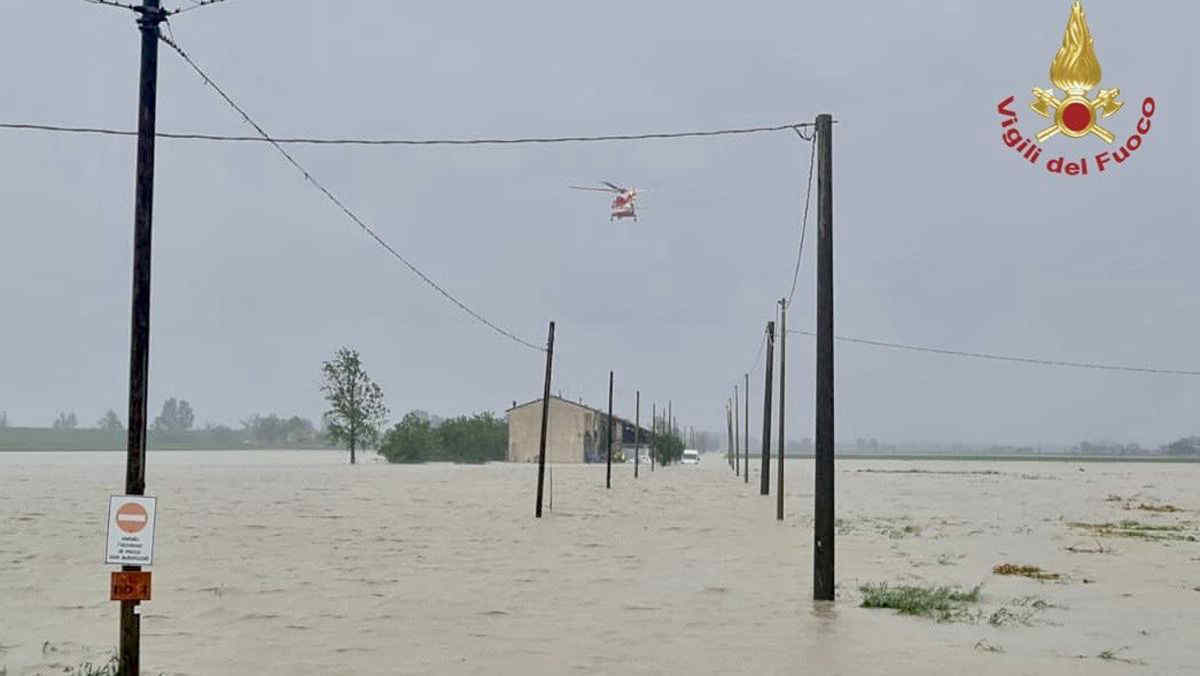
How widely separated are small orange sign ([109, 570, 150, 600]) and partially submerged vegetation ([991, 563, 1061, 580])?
597 inches

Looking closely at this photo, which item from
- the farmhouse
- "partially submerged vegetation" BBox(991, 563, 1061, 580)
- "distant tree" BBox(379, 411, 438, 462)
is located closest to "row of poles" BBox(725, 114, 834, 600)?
"partially submerged vegetation" BBox(991, 563, 1061, 580)

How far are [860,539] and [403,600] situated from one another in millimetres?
13945

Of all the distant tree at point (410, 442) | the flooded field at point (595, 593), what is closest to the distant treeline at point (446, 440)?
the distant tree at point (410, 442)

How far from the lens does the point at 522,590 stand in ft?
61.3

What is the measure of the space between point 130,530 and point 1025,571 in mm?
16176

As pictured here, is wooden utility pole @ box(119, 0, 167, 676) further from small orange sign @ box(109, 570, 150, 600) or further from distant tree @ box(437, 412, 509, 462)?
distant tree @ box(437, 412, 509, 462)

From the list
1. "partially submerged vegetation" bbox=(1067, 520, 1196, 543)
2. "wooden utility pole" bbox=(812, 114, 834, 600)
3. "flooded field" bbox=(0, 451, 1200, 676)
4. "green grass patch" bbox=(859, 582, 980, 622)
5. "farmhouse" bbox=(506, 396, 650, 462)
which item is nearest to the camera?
"flooded field" bbox=(0, 451, 1200, 676)

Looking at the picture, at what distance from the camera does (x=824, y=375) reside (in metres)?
17.4

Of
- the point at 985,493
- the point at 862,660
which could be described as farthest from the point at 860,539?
the point at 985,493

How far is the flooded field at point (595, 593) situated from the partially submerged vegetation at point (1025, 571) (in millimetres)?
202

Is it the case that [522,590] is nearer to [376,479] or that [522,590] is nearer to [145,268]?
[145,268]

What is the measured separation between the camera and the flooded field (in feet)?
43.1

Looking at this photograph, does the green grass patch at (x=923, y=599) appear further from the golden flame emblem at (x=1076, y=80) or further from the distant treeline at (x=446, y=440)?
the distant treeline at (x=446, y=440)

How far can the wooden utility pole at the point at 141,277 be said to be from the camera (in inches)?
408
